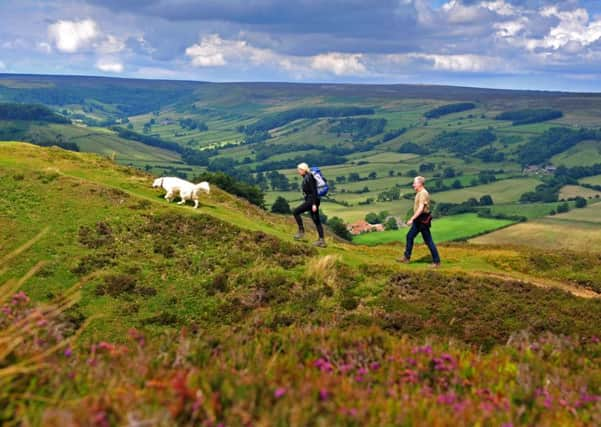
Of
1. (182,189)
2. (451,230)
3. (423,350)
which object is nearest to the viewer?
(423,350)

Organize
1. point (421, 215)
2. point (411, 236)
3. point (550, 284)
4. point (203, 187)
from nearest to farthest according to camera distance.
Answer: point (550, 284) → point (421, 215) → point (411, 236) → point (203, 187)

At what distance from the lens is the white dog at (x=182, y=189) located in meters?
26.8

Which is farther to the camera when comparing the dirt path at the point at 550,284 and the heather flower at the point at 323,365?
the dirt path at the point at 550,284

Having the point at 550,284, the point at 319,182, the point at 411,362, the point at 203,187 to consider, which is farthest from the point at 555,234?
the point at 411,362

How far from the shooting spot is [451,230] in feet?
360

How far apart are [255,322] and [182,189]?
48.6 ft

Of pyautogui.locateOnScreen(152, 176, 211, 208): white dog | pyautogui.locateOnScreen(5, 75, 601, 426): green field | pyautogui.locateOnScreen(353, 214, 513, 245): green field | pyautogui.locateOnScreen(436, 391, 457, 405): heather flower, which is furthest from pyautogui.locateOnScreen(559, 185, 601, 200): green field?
pyautogui.locateOnScreen(436, 391, 457, 405): heather flower

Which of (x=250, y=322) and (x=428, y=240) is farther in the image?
(x=428, y=240)

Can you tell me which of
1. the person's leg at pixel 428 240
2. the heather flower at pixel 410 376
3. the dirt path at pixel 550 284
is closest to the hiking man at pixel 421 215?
the person's leg at pixel 428 240

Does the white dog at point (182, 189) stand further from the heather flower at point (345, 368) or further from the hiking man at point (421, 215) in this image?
the heather flower at point (345, 368)

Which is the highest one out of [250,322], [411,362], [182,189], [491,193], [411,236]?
[411,362]

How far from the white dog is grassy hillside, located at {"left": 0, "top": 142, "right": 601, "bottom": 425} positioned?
102 cm

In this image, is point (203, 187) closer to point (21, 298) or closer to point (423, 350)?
point (21, 298)

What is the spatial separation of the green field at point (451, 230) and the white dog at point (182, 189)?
2679 inches
